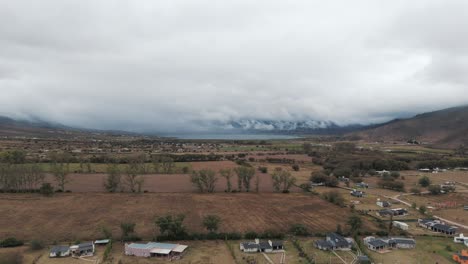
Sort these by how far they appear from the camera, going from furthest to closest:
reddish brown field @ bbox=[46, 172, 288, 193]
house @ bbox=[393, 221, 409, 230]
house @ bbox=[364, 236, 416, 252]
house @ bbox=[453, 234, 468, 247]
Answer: reddish brown field @ bbox=[46, 172, 288, 193] → house @ bbox=[393, 221, 409, 230] → house @ bbox=[453, 234, 468, 247] → house @ bbox=[364, 236, 416, 252]

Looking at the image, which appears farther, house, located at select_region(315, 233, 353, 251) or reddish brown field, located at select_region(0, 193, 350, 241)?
reddish brown field, located at select_region(0, 193, 350, 241)

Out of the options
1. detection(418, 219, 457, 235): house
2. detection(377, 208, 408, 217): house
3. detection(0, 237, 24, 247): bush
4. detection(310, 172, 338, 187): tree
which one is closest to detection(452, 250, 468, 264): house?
detection(418, 219, 457, 235): house

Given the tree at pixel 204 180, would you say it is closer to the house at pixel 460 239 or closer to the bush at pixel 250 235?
the bush at pixel 250 235

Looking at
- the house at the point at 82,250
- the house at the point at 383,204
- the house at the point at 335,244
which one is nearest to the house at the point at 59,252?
the house at the point at 82,250

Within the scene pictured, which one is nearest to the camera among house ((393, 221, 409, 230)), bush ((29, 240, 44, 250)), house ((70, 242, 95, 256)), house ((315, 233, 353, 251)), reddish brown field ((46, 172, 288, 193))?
house ((70, 242, 95, 256))

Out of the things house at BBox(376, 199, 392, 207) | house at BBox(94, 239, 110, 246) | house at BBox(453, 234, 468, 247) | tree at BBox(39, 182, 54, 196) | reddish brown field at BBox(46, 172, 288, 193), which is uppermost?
tree at BBox(39, 182, 54, 196)

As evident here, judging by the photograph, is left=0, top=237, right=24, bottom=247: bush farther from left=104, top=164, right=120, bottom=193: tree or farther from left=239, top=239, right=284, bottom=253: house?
left=104, top=164, right=120, bottom=193: tree

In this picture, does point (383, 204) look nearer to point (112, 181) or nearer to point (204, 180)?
point (204, 180)
